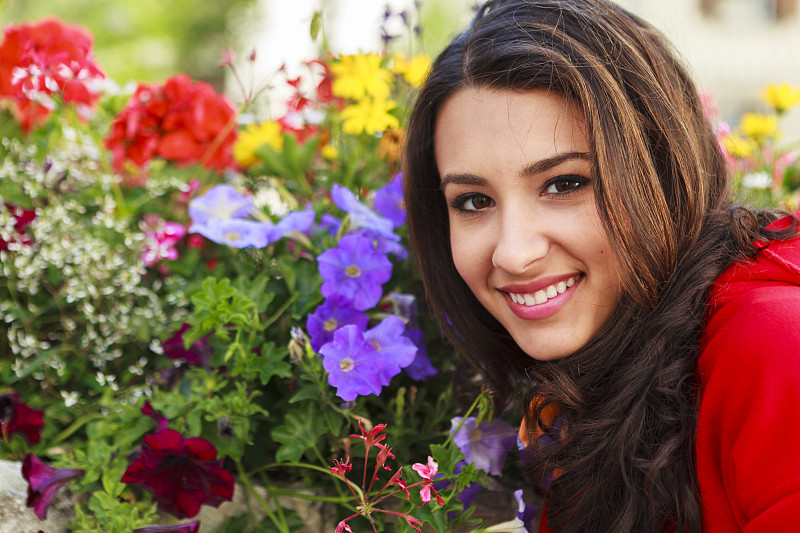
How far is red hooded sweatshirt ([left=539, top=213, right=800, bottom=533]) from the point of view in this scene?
781 millimetres

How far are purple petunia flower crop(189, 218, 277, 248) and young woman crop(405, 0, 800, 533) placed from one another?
0.33 metres

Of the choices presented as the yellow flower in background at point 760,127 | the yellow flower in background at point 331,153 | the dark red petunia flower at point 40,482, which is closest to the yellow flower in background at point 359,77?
the yellow flower in background at point 331,153

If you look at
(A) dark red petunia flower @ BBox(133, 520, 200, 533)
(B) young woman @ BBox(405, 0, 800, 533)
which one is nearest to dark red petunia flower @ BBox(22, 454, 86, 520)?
(A) dark red petunia flower @ BBox(133, 520, 200, 533)

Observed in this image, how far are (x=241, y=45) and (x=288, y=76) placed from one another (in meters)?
12.1

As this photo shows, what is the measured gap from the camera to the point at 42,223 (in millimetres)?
1368

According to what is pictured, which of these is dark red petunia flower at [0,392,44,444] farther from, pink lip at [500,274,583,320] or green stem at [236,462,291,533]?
pink lip at [500,274,583,320]

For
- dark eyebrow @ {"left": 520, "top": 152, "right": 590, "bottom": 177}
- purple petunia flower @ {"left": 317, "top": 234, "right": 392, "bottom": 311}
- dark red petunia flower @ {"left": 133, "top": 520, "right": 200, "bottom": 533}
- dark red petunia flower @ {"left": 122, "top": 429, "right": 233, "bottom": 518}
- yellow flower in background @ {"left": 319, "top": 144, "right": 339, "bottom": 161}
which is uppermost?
yellow flower in background @ {"left": 319, "top": 144, "right": 339, "bottom": 161}

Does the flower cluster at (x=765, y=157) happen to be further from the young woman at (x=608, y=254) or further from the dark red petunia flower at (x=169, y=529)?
the dark red petunia flower at (x=169, y=529)

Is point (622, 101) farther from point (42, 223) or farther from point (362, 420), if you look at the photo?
point (42, 223)

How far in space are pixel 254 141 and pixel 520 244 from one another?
33.6 inches

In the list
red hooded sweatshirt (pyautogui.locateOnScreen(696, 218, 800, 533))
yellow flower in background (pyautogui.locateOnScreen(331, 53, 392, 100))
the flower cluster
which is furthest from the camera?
the flower cluster

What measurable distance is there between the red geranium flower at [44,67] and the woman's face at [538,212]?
33.0 inches

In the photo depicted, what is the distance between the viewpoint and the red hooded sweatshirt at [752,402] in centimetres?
78

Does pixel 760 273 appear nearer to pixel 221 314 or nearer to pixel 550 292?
pixel 550 292
